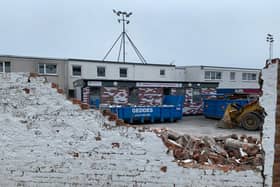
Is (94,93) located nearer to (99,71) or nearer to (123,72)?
(99,71)

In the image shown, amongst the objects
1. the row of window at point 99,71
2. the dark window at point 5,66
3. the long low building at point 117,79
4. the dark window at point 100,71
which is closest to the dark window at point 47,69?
the long low building at point 117,79

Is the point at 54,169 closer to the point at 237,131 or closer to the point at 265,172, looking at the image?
the point at 265,172

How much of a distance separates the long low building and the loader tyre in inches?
276

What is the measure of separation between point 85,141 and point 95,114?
455mm

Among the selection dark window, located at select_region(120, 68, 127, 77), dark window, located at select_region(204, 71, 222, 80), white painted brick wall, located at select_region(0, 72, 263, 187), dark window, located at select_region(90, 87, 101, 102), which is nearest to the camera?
white painted brick wall, located at select_region(0, 72, 263, 187)

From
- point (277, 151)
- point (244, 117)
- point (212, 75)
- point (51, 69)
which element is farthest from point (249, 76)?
point (277, 151)

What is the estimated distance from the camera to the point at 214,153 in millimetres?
4383

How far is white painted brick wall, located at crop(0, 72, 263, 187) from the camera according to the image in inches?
145

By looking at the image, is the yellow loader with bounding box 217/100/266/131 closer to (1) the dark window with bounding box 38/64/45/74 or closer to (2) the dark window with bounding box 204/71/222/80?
(2) the dark window with bounding box 204/71/222/80

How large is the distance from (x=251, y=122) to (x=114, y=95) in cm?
983

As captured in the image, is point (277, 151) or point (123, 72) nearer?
point (277, 151)

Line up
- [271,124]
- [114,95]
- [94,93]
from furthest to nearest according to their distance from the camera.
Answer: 1. [114,95]
2. [94,93]
3. [271,124]

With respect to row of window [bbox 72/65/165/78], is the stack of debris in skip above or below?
below

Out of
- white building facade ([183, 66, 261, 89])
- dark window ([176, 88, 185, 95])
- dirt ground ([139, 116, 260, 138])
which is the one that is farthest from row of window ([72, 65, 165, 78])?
dirt ground ([139, 116, 260, 138])
